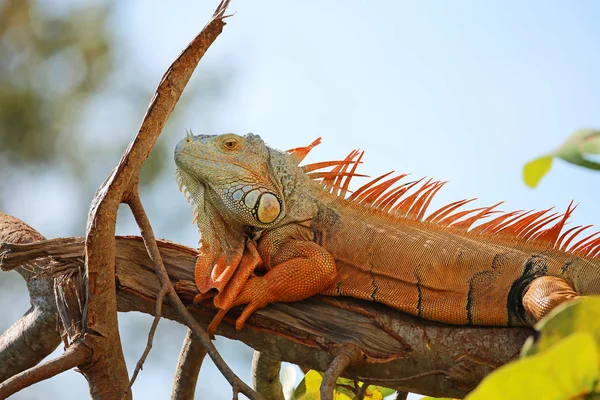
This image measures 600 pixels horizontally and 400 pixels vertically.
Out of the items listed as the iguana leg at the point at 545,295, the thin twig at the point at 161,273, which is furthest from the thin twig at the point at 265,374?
the iguana leg at the point at 545,295

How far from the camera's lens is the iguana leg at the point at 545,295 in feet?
11.2

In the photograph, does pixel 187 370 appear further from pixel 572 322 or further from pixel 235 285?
pixel 572 322

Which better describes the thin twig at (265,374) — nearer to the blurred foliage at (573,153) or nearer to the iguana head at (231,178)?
the iguana head at (231,178)

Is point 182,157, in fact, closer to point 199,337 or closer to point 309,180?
point 309,180

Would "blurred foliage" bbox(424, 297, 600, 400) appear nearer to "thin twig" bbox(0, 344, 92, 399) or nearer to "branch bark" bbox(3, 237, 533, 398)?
"branch bark" bbox(3, 237, 533, 398)

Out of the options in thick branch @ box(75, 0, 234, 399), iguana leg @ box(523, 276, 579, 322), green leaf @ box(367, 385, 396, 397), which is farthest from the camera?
green leaf @ box(367, 385, 396, 397)

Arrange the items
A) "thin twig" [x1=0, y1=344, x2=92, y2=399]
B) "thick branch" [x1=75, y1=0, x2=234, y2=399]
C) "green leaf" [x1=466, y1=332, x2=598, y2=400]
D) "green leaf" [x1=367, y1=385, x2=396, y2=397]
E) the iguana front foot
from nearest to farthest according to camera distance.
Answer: "green leaf" [x1=466, y1=332, x2=598, y2=400]
"thin twig" [x1=0, y1=344, x2=92, y2=399]
"thick branch" [x1=75, y1=0, x2=234, y2=399]
the iguana front foot
"green leaf" [x1=367, y1=385, x2=396, y2=397]

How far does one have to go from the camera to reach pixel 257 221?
3990 mm

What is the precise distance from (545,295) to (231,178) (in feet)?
5.32

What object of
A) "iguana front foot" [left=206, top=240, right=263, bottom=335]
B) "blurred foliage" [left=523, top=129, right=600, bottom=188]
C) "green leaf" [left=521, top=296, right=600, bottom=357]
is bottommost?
"green leaf" [left=521, top=296, right=600, bottom=357]

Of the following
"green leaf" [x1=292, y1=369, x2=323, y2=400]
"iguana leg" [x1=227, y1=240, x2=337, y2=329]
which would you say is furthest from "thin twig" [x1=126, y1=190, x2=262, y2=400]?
"green leaf" [x1=292, y1=369, x2=323, y2=400]

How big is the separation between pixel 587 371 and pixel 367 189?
306cm

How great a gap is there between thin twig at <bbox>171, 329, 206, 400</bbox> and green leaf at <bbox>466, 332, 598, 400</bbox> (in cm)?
332

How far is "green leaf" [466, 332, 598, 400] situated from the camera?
1164mm
